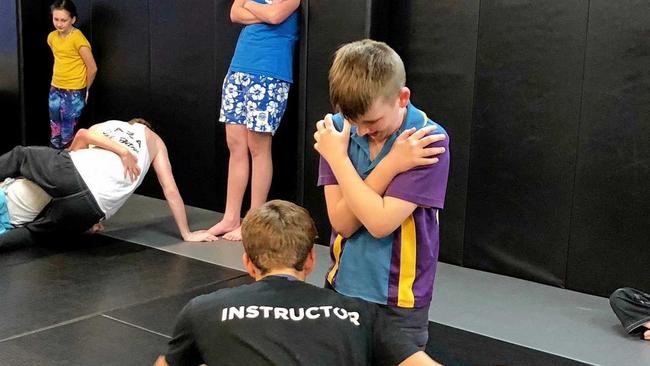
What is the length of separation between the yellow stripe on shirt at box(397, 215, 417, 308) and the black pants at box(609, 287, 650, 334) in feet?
5.03

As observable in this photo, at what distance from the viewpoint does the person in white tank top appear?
393 centimetres

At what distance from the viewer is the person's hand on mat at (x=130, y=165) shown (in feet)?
13.4

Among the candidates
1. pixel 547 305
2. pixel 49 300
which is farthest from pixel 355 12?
pixel 49 300

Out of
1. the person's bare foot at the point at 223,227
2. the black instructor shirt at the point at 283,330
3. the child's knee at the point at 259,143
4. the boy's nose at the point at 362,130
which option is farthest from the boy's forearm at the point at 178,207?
the black instructor shirt at the point at 283,330

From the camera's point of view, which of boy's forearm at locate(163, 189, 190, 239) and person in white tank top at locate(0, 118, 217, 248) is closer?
person in white tank top at locate(0, 118, 217, 248)

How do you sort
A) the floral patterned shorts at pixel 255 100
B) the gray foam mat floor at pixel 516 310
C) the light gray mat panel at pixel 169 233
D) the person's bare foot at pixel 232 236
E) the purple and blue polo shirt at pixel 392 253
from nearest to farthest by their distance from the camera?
1. the purple and blue polo shirt at pixel 392 253
2. the gray foam mat floor at pixel 516 310
3. the light gray mat panel at pixel 169 233
4. the floral patterned shorts at pixel 255 100
5. the person's bare foot at pixel 232 236

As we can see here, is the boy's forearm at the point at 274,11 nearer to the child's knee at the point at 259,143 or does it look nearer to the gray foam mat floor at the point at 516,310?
the child's knee at the point at 259,143

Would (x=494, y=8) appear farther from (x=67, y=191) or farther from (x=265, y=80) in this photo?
(x=67, y=191)

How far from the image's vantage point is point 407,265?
78.2 inches

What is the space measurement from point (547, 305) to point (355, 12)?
5.85 feet

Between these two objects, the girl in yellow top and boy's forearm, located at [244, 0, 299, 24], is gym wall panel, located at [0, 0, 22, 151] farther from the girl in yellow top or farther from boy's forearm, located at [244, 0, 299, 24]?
boy's forearm, located at [244, 0, 299, 24]

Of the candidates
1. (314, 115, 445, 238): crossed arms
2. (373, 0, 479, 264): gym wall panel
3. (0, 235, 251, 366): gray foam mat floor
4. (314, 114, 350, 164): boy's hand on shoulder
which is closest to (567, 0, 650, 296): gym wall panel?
(373, 0, 479, 264): gym wall panel

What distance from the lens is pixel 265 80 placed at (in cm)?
432

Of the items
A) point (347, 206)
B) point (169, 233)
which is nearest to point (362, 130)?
point (347, 206)
